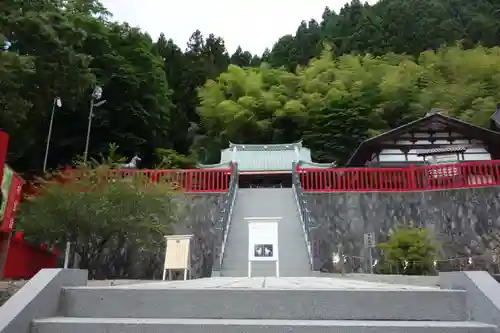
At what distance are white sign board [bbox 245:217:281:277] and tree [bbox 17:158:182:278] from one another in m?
2.68

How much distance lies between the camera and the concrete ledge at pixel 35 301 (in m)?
2.68

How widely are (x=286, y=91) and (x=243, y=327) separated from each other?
2521cm

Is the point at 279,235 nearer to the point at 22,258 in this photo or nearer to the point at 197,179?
the point at 197,179

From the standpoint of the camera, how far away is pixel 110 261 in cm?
1145

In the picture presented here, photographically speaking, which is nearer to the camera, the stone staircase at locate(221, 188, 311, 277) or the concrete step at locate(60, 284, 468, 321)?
the concrete step at locate(60, 284, 468, 321)

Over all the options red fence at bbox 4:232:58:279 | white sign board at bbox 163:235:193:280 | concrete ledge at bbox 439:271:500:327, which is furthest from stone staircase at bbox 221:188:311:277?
concrete ledge at bbox 439:271:500:327

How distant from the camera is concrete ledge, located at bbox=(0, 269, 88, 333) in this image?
8.80 feet

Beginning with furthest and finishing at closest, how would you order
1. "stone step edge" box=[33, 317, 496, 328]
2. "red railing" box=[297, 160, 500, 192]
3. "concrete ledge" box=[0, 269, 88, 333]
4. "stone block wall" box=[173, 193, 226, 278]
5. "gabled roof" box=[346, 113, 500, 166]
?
1. "gabled roof" box=[346, 113, 500, 166]
2. "red railing" box=[297, 160, 500, 192]
3. "stone block wall" box=[173, 193, 226, 278]
4. "stone step edge" box=[33, 317, 496, 328]
5. "concrete ledge" box=[0, 269, 88, 333]

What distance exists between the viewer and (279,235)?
1086cm

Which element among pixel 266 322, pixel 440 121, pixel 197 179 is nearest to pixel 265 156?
pixel 197 179

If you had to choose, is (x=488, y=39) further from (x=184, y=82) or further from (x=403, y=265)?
(x=403, y=265)

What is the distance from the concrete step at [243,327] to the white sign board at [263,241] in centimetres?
491

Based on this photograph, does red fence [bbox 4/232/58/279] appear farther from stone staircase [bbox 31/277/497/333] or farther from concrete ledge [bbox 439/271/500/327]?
concrete ledge [bbox 439/271/500/327]

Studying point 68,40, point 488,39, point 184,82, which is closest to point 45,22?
point 68,40
